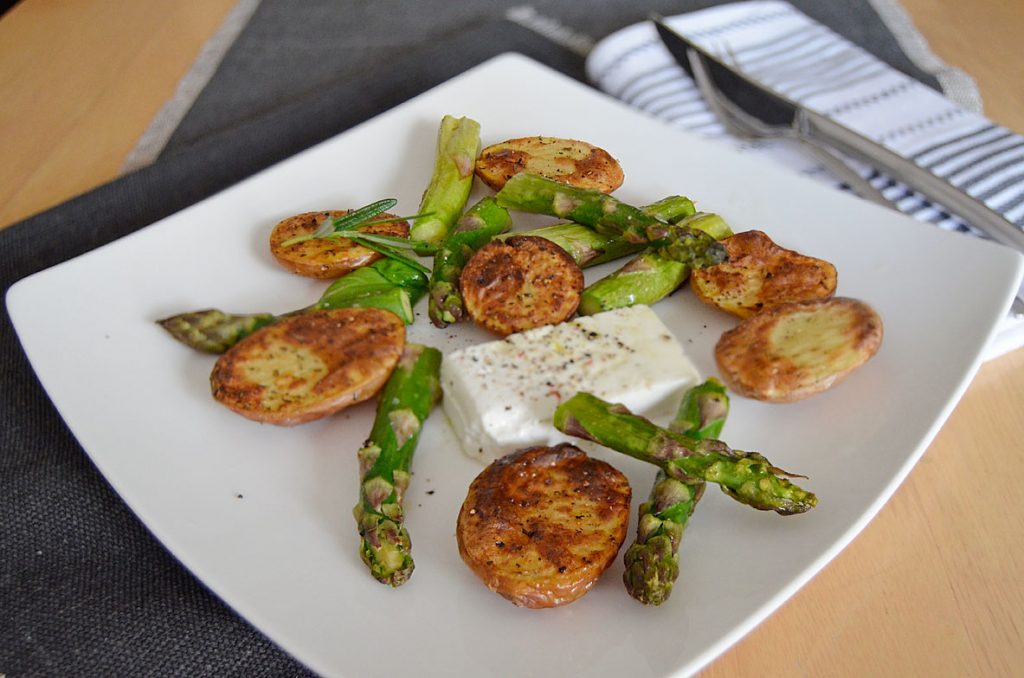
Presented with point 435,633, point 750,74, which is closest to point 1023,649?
point 435,633

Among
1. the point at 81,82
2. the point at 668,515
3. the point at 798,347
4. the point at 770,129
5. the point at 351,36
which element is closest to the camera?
the point at 668,515

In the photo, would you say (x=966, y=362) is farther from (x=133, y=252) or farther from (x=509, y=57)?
(x=133, y=252)

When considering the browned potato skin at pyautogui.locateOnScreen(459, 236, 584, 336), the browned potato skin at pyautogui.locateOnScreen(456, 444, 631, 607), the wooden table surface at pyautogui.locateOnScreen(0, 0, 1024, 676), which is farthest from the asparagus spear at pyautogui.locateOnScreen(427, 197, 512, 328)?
the wooden table surface at pyautogui.locateOnScreen(0, 0, 1024, 676)

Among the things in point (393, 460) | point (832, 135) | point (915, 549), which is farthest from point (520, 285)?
point (832, 135)

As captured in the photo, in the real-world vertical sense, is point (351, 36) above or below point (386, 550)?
above

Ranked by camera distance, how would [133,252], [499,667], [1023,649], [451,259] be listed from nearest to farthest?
[499,667] < [1023,649] < [451,259] < [133,252]

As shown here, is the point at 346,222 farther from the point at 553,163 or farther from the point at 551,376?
the point at 551,376

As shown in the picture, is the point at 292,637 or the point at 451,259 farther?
the point at 451,259

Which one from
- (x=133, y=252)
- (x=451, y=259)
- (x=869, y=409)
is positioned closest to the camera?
(x=869, y=409)
